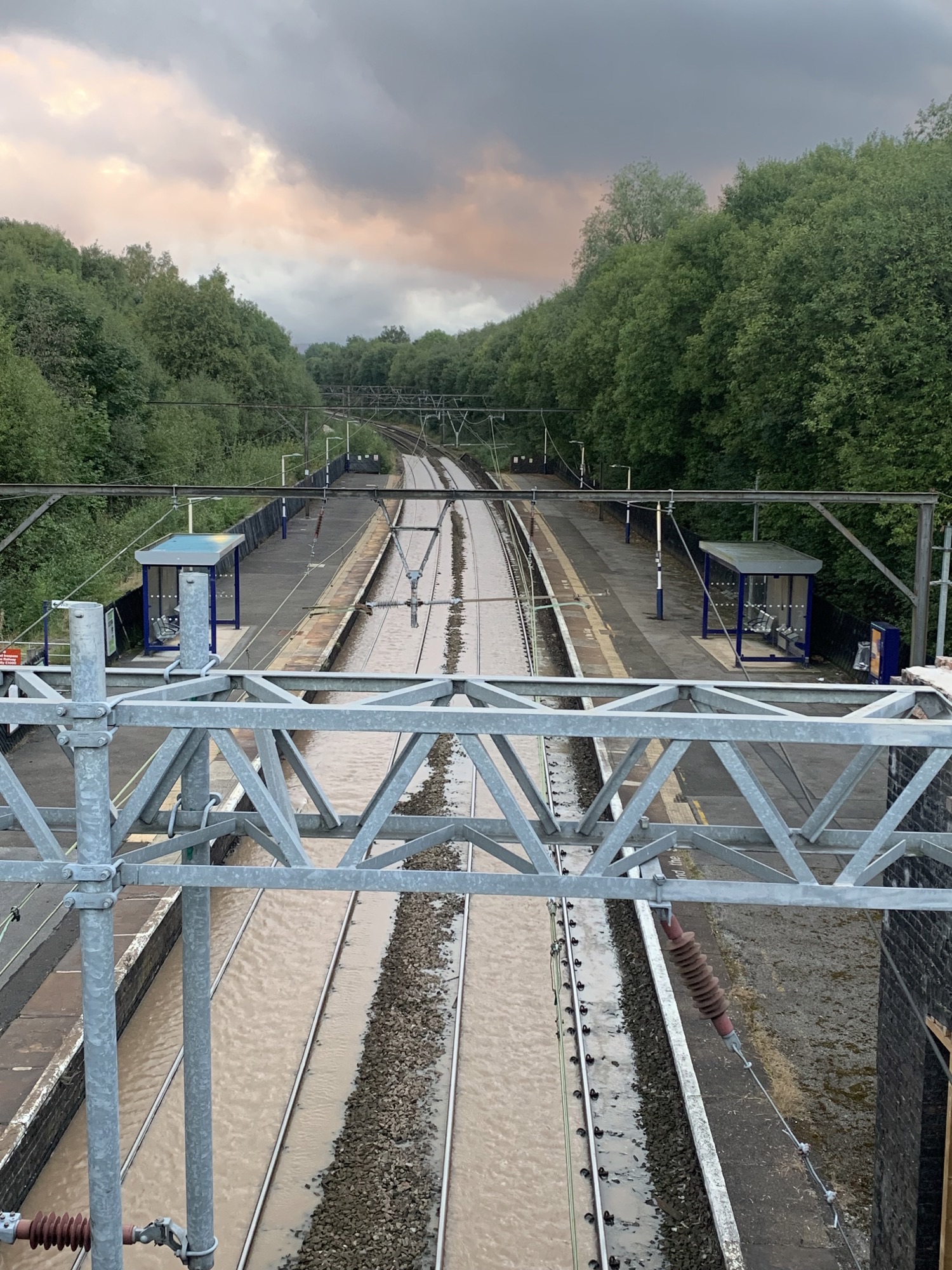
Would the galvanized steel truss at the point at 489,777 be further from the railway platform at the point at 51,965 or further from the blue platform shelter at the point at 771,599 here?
the blue platform shelter at the point at 771,599

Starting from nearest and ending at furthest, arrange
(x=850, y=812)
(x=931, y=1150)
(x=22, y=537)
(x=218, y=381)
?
1. (x=931, y=1150)
2. (x=850, y=812)
3. (x=22, y=537)
4. (x=218, y=381)

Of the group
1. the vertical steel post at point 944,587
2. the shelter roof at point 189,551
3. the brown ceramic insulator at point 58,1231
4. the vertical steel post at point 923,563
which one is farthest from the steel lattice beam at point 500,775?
the shelter roof at point 189,551

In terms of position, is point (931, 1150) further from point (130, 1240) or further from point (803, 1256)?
point (130, 1240)

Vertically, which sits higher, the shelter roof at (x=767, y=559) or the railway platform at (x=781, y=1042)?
the shelter roof at (x=767, y=559)

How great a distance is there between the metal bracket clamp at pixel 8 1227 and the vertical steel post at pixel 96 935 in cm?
62

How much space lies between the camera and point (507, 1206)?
8695mm

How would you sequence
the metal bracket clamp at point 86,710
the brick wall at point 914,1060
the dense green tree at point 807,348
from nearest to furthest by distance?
1. the metal bracket clamp at point 86,710
2. the brick wall at point 914,1060
3. the dense green tree at point 807,348

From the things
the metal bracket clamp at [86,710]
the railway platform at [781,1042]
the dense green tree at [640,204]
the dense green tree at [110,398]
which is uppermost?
the dense green tree at [640,204]

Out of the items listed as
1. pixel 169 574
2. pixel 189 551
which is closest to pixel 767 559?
pixel 189 551

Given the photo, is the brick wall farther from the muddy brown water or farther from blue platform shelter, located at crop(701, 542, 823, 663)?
blue platform shelter, located at crop(701, 542, 823, 663)

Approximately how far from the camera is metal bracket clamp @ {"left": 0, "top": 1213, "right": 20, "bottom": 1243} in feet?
16.0

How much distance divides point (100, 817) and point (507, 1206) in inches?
231

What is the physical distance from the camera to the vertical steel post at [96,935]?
419 cm

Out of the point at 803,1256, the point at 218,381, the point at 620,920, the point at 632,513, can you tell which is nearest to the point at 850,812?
the point at 620,920
